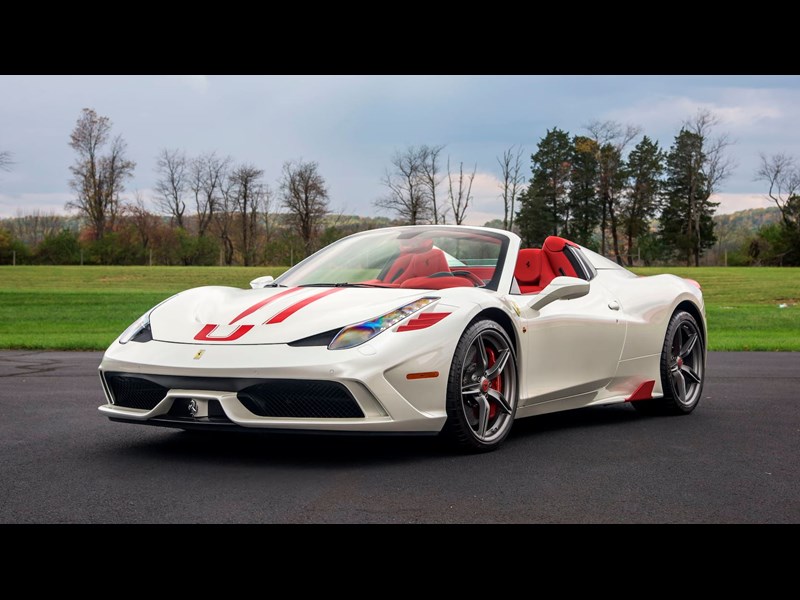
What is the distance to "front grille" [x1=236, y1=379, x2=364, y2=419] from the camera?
4.93 metres

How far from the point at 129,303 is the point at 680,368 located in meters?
27.4

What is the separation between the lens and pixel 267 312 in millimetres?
5387

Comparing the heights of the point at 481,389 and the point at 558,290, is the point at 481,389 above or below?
below

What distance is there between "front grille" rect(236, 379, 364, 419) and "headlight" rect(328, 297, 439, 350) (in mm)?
235

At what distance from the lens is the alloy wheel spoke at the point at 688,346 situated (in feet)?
25.3

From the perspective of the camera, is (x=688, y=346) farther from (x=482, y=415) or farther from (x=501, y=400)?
(x=482, y=415)

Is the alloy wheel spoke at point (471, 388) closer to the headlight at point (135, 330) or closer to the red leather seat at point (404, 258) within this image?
the red leather seat at point (404, 258)

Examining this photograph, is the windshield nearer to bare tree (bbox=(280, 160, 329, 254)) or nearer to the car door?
the car door

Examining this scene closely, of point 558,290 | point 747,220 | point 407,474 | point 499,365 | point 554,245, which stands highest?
point 747,220

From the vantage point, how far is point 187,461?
209 inches

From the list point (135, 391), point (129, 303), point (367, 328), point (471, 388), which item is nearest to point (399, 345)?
point (367, 328)

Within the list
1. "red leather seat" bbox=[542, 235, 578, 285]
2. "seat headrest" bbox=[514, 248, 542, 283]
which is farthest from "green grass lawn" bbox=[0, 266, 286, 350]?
"red leather seat" bbox=[542, 235, 578, 285]
